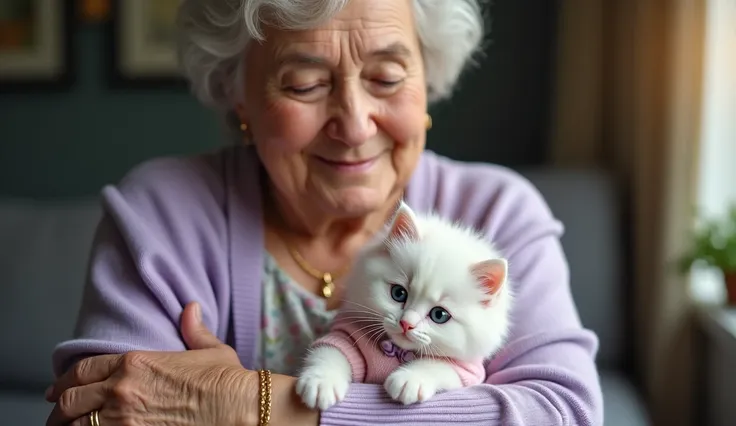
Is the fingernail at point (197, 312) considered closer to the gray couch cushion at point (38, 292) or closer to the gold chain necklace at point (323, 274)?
the gold chain necklace at point (323, 274)

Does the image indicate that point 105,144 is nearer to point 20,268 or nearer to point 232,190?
point 20,268

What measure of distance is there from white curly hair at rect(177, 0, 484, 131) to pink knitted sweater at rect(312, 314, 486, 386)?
544 millimetres

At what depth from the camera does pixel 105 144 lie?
10.4 feet

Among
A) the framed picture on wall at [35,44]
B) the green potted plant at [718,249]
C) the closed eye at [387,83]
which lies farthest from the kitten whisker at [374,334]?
the framed picture on wall at [35,44]

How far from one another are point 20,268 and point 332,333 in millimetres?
1668

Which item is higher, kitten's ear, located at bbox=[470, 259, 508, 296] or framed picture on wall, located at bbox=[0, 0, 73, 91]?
framed picture on wall, located at bbox=[0, 0, 73, 91]

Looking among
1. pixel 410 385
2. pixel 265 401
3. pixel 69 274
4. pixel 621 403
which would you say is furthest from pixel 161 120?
pixel 410 385

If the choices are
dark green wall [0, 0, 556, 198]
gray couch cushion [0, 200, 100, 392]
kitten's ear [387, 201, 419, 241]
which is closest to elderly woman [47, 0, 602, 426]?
kitten's ear [387, 201, 419, 241]

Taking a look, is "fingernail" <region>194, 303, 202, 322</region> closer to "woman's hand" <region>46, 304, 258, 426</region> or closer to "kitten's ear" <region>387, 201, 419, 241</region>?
"woman's hand" <region>46, 304, 258, 426</region>

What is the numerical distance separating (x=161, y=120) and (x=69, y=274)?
3.22 ft

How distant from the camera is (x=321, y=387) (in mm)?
964

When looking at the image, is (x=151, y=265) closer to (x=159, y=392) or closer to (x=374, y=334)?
(x=159, y=392)

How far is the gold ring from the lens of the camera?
108 centimetres

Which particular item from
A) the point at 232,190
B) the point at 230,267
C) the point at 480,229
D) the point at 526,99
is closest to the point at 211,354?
the point at 230,267
